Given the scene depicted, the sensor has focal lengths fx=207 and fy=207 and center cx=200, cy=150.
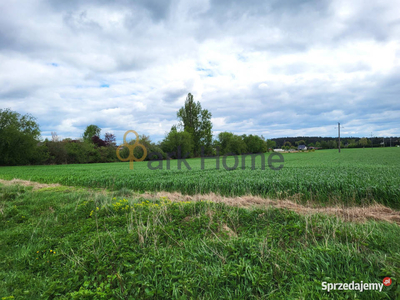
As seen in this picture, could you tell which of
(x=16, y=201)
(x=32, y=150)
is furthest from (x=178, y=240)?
(x=32, y=150)

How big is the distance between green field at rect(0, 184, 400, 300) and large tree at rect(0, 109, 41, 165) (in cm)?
4538

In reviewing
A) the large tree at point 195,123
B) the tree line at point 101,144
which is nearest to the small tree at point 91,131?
the tree line at point 101,144

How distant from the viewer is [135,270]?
3.47 metres

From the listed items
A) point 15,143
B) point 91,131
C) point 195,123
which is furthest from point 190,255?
point 91,131

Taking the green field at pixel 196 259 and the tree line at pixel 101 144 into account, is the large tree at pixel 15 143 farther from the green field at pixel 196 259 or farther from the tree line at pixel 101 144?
the green field at pixel 196 259

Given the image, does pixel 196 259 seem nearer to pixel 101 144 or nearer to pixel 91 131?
pixel 101 144

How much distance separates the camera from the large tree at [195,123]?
6806 cm

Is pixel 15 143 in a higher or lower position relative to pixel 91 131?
lower

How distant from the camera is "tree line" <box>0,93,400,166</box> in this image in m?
40.4

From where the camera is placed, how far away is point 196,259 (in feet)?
12.2

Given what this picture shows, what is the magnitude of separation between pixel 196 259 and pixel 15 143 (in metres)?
51.0

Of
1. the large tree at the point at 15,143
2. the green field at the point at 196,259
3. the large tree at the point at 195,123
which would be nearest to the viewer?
the green field at the point at 196,259

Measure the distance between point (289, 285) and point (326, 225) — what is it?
2.29 m

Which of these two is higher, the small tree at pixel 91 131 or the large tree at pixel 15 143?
the small tree at pixel 91 131
